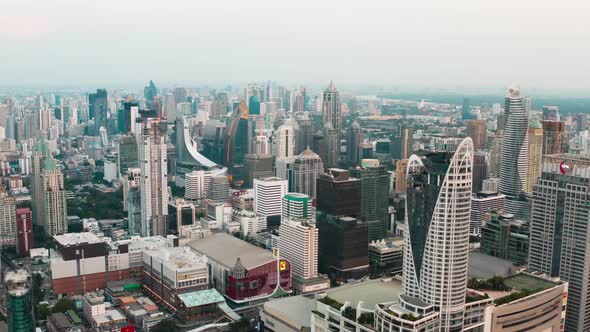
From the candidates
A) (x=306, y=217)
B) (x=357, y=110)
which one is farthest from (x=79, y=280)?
(x=357, y=110)

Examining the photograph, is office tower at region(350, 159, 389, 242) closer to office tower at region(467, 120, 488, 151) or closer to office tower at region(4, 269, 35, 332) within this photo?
office tower at region(467, 120, 488, 151)

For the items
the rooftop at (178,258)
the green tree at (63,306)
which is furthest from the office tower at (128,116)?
the green tree at (63,306)

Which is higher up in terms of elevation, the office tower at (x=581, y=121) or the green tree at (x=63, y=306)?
the office tower at (x=581, y=121)

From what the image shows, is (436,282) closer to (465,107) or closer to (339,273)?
(339,273)

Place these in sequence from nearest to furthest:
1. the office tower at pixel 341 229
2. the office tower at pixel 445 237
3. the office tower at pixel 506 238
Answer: the office tower at pixel 445 237 < the office tower at pixel 506 238 < the office tower at pixel 341 229

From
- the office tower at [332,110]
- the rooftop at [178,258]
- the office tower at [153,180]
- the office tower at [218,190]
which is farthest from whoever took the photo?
the office tower at [332,110]

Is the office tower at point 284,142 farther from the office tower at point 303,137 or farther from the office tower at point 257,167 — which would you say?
the office tower at point 257,167
